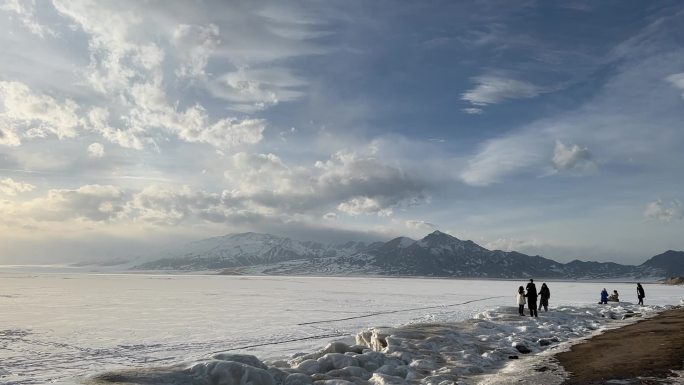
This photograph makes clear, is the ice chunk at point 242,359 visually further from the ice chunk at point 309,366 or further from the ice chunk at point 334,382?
the ice chunk at point 334,382

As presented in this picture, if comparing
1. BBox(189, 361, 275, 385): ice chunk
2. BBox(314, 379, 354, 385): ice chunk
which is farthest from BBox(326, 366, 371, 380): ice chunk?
BBox(189, 361, 275, 385): ice chunk

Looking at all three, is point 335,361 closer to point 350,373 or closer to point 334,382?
point 350,373

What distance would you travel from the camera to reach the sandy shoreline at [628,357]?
13.1 metres

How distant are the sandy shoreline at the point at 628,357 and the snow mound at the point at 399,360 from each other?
1156 millimetres

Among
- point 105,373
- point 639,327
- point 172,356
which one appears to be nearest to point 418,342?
point 172,356

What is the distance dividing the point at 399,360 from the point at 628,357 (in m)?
7.60

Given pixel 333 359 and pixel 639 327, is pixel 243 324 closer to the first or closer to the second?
pixel 333 359

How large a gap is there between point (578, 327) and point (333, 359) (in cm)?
1737

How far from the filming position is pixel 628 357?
15.9 meters

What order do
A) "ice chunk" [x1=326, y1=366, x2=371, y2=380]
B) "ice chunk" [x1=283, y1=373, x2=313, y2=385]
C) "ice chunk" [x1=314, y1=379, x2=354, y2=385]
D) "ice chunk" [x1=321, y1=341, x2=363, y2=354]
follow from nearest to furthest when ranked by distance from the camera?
"ice chunk" [x1=314, y1=379, x2=354, y2=385] < "ice chunk" [x1=283, y1=373, x2=313, y2=385] < "ice chunk" [x1=326, y1=366, x2=371, y2=380] < "ice chunk" [x1=321, y1=341, x2=363, y2=354]

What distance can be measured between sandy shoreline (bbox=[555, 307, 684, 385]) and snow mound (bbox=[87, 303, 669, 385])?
3.79 feet

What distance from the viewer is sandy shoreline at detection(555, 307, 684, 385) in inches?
514

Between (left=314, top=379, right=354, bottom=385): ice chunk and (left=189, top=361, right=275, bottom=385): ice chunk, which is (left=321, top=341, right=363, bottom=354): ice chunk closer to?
(left=314, top=379, right=354, bottom=385): ice chunk

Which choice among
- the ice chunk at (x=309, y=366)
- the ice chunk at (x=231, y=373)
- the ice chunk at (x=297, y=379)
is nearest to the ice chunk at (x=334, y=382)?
the ice chunk at (x=297, y=379)
